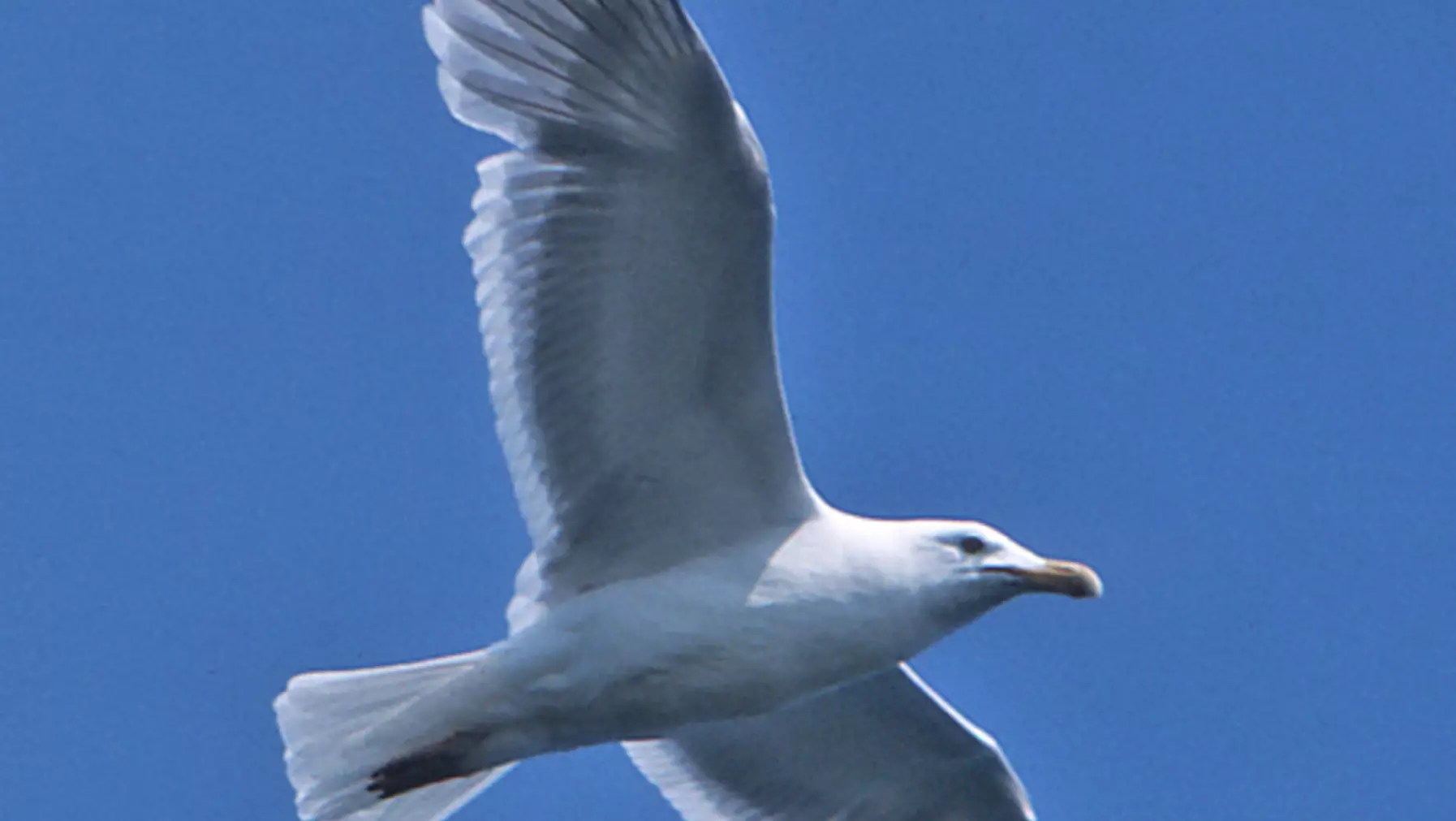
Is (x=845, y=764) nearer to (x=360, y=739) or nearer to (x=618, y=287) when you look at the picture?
(x=360, y=739)

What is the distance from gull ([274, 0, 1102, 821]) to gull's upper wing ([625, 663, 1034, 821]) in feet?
1.67

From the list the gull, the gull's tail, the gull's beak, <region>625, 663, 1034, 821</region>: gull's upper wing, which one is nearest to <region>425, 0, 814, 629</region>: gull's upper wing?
the gull

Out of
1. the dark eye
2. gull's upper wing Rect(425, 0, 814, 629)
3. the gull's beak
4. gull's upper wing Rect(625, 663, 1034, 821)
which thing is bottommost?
gull's upper wing Rect(625, 663, 1034, 821)

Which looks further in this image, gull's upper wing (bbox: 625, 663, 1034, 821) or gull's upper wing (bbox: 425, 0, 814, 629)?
gull's upper wing (bbox: 625, 663, 1034, 821)

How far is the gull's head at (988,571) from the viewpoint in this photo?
638 centimetres

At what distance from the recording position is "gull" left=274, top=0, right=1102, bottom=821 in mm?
6105

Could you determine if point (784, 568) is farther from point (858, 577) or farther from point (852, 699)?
point (852, 699)

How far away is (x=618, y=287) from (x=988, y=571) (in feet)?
3.96

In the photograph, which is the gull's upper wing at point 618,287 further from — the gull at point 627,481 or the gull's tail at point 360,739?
the gull's tail at point 360,739

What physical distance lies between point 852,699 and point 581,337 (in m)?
1.42

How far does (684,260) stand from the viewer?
6.26 meters

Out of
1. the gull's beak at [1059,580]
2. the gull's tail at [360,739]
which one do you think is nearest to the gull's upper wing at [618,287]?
the gull's tail at [360,739]

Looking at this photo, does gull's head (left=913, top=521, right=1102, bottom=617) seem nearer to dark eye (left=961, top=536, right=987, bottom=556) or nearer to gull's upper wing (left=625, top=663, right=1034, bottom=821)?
dark eye (left=961, top=536, right=987, bottom=556)

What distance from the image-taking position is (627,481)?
6.63 meters
